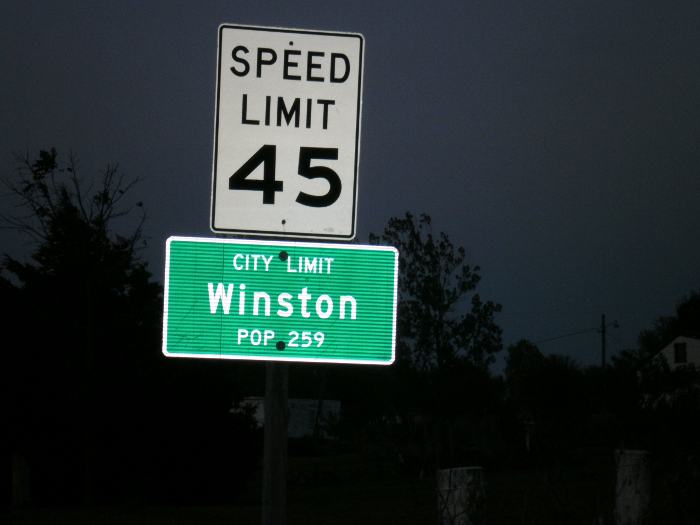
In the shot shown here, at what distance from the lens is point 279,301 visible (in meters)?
3.45

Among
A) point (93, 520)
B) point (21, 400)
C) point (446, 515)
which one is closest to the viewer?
point (446, 515)

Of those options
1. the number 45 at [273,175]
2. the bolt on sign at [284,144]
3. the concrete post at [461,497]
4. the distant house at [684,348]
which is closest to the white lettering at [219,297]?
the bolt on sign at [284,144]

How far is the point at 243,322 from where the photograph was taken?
342 cm

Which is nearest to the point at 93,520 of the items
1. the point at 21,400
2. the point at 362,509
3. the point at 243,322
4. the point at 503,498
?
the point at 362,509

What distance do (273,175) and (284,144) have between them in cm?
11

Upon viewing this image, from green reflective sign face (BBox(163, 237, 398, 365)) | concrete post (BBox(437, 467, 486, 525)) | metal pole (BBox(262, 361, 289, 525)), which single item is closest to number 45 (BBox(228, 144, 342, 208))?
green reflective sign face (BBox(163, 237, 398, 365))

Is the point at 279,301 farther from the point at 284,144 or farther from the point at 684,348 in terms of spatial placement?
the point at 684,348

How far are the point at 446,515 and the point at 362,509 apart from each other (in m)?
12.5

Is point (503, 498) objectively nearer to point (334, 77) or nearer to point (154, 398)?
point (334, 77)

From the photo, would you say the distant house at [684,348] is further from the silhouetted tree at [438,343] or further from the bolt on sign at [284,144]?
the bolt on sign at [284,144]

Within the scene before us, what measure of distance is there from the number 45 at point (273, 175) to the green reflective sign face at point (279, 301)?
0.16 metres

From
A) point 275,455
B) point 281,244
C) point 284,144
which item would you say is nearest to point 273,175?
point 284,144

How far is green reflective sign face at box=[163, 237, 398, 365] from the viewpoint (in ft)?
11.2

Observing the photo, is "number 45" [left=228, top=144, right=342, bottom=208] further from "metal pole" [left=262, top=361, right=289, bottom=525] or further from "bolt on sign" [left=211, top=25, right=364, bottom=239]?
"metal pole" [left=262, top=361, right=289, bottom=525]
